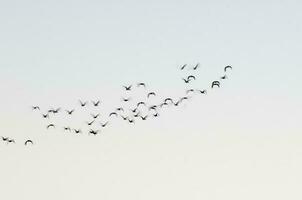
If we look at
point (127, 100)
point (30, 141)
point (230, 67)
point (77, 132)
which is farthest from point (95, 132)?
point (230, 67)

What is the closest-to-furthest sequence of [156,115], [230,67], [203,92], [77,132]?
[230,67], [203,92], [156,115], [77,132]

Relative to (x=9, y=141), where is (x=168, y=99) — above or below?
below

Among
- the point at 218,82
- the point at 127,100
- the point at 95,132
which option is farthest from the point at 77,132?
the point at 218,82

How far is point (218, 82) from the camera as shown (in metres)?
59.6

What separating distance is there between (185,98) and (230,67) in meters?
6.15

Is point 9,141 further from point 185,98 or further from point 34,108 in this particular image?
point 185,98

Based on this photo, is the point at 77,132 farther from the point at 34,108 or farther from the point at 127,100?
the point at 127,100

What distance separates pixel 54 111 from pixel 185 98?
1467 centimetres

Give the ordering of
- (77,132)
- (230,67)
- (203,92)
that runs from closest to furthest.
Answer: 1. (230,67)
2. (203,92)
3. (77,132)

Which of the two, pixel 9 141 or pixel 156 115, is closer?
pixel 156 115

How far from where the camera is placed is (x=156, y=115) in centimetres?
6612

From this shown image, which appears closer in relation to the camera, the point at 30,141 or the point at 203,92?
the point at 203,92

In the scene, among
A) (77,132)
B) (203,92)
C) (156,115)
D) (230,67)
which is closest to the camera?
(230,67)

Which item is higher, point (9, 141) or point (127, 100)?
point (9, 141)
